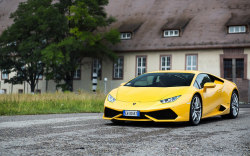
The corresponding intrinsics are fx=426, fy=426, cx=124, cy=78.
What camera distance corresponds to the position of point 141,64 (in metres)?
35.6

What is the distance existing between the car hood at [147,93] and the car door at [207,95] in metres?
0.69

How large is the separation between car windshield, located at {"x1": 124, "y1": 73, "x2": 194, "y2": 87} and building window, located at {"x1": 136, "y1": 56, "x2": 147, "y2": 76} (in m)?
25.0

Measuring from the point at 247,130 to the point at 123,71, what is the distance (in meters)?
28.3

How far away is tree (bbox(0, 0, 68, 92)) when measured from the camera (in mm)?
34000

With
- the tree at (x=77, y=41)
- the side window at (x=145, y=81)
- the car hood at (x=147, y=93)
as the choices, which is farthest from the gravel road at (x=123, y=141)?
the tree at (x=77, y=41)

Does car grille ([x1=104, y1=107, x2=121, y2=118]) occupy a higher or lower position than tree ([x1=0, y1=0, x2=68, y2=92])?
lower

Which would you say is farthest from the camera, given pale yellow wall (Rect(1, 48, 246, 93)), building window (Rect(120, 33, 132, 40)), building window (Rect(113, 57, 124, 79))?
building window (Rect(113, 57, 124, 79))

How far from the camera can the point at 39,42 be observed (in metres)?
Answer: 35.3

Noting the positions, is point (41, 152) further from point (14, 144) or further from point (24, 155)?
point (14, 144)

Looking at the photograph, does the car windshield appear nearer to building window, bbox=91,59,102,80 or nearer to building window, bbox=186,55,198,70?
building window, bbox=186,55,198,70

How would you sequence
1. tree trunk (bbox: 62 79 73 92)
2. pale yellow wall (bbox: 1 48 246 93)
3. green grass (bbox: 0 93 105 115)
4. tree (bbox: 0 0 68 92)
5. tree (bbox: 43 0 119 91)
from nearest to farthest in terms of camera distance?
green grass (bbox: 0 93 105 115)
pale yellow wall (bbox: 1 48 246 93)
tree (bbox: 43 0 119 91)
tree (bbox: 0 0 68 92)
tree trunk (bbox: 62 79 73 92)

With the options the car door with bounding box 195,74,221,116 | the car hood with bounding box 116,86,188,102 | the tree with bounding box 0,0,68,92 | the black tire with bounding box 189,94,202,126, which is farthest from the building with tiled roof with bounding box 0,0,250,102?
the car hood with bounding box 116,86,188,102

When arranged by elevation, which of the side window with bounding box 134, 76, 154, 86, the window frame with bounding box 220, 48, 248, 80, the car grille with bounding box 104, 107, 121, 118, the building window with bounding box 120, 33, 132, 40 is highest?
the building window with bounding box 120, 33, 132, 40

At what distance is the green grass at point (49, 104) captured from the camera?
43.7 ft
